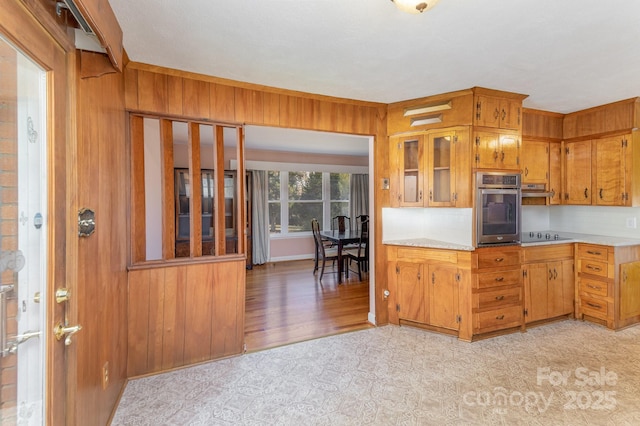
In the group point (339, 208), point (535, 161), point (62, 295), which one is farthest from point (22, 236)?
point (339, 208)

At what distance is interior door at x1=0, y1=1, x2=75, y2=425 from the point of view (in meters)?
Answer: 1.03

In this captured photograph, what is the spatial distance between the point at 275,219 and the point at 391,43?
17.5ft

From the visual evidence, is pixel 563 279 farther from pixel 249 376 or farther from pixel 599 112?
pixel 249 376

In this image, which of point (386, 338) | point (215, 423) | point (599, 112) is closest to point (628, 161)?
point (599, 112)

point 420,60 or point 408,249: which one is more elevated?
point 420,60

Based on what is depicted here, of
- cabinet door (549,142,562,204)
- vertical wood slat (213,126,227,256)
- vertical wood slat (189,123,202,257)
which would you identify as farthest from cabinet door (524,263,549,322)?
vertical wood slat (189,123,202,257)

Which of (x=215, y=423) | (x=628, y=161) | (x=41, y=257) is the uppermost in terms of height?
(x=628, y=161)

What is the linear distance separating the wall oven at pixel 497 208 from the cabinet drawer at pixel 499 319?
0.70m

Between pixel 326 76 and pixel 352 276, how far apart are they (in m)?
3.93

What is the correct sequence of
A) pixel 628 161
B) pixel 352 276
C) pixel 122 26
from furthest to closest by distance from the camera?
pixel 352 276 → pixel 628 161 → pixel 122 26

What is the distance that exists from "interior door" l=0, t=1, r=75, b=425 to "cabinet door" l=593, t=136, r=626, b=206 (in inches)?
197

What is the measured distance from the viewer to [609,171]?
363cm

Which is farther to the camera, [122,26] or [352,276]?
[352,276]

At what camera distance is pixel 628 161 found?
346 centimetres
